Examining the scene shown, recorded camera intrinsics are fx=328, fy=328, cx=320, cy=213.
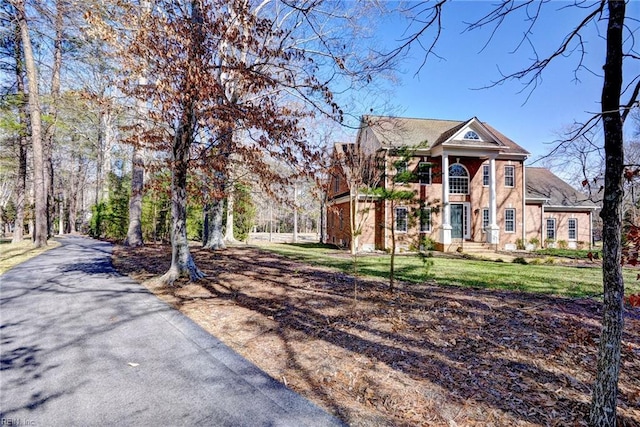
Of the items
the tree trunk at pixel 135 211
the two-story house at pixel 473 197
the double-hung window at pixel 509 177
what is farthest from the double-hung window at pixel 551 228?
the tree trunk at pixel 135 211

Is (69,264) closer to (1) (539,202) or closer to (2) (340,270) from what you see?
(2) (340,270)

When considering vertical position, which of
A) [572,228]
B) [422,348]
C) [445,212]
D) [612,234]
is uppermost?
[445,212]

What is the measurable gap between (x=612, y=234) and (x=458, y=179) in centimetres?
1722

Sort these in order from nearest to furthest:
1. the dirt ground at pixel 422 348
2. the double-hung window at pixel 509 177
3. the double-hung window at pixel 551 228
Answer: the dirt ground at pixel 422 348 < the double-hung window at pixel 509 177 < the double-hung window at pixel 551 228

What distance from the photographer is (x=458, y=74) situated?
519 centimetres

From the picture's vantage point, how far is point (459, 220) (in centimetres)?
1841

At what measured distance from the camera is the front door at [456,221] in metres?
18.3

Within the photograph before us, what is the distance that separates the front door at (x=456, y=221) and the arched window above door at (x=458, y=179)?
0.84 metres

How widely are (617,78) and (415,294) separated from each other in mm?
4738

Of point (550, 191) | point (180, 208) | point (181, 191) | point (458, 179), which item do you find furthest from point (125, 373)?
point (550, 191)

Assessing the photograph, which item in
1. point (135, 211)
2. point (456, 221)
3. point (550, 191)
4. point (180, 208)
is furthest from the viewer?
point (550, 191)

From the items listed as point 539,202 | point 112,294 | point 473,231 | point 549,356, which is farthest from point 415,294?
point 539,202

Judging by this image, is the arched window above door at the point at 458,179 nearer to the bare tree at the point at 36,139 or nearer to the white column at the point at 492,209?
the white column at the point at 492,209

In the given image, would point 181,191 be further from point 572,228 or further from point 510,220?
point 572,228
